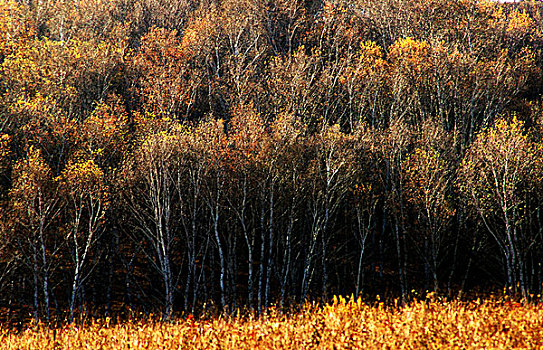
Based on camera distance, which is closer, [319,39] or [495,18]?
[319,39]

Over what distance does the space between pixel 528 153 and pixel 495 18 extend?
35.6m

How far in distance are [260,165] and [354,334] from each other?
2216 centimetres

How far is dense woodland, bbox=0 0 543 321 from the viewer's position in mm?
28688

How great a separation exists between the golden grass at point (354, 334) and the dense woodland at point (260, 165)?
1028cm

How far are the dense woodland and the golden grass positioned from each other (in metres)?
10.3

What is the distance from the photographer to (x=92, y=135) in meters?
32.9

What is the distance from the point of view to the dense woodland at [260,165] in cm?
2869

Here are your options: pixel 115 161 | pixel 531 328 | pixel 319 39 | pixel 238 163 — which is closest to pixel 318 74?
pixel 319 39

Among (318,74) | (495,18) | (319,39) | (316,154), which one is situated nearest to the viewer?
(316,154)

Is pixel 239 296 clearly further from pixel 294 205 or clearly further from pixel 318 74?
pixel 318 74

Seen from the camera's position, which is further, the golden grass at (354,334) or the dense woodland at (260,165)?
the dense woodland at (260,165)

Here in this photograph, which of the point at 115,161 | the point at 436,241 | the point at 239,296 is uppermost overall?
the point at 115,161

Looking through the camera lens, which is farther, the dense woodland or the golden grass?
the dense woodland

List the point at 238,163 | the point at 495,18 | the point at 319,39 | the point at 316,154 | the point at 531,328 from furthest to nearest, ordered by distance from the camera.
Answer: the point at 495,18, the point at 319,39, the point at 316,154, the point at 238,163, the point at 531,328
